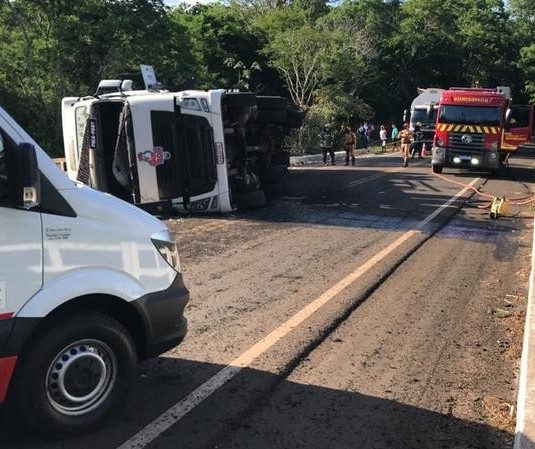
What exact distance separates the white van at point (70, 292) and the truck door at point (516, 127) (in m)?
19.6

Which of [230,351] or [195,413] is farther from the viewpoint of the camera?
[230,351]

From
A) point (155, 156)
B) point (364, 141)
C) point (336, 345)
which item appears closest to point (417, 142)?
point (364, 141)

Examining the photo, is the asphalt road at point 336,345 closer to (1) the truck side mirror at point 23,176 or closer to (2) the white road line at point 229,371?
(2) the white road line at point 229,371

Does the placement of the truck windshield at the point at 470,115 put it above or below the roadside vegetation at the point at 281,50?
below

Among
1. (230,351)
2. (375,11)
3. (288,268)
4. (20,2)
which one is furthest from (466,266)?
(375,11)

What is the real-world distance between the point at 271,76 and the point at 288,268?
34.6m

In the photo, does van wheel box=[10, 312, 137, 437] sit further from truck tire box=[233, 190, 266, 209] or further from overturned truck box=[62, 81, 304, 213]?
truck tire box=[233, 190, 266, 209]

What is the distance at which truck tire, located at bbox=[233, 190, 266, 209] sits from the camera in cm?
1327

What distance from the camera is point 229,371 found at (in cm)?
492

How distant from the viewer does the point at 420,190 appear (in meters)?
16.7

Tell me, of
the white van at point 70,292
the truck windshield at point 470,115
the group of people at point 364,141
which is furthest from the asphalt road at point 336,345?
the group of people at point 364,141

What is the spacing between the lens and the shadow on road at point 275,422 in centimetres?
388

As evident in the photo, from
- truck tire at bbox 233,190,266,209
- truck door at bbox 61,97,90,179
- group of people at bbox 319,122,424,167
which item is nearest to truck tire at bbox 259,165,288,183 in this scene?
truck tire at bbox 233,190,266,209

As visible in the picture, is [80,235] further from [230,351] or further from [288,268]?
[288,268]
